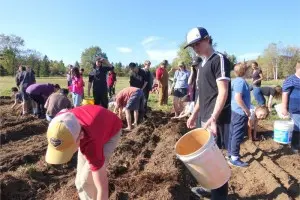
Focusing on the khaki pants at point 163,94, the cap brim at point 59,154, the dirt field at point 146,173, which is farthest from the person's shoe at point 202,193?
the khaki pants at point 163,94

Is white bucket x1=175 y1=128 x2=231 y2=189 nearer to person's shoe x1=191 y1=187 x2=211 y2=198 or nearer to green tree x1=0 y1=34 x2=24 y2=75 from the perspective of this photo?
person's shoe x1=191 y1=187 x2=211 y2=198

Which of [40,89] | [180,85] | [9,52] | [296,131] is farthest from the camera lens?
[9,52]

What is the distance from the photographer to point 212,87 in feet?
11.9

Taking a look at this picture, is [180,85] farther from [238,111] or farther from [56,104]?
[238,111]

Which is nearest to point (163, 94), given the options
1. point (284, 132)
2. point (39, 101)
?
point (39, 101)

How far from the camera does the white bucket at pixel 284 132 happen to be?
6.51 meters

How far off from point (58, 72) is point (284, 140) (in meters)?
70.8

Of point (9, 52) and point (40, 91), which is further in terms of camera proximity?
point (9, 52)

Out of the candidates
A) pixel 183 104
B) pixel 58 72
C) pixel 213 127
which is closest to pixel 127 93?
pixel 183 104

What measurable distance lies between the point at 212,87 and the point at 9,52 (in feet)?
203

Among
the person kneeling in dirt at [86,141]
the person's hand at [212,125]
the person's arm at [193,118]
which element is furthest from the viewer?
the person's arm at [193,118]

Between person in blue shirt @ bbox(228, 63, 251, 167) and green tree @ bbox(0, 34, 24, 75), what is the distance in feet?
195

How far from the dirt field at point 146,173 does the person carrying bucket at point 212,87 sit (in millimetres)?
886

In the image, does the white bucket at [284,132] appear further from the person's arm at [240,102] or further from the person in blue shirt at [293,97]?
the person's arm at [240,102]
